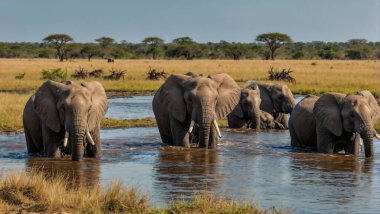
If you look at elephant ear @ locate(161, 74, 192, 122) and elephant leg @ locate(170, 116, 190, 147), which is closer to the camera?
elephant ear @ locate(161, 74, 192, 122)

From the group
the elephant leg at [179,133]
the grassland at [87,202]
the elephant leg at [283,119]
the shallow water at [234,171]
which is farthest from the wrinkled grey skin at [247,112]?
the grassland at [87,202]

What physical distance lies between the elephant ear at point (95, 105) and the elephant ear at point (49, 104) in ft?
1.87

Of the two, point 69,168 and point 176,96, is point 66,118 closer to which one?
point 69,168

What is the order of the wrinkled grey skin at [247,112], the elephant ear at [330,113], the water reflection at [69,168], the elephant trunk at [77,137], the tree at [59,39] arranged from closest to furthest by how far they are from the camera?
the water reflection at [69,168]
the elephant trunk at [77,137]
the elephant ear at [330,113]
the wrinkled grey skin at [247,112]
the tree at [59,39]

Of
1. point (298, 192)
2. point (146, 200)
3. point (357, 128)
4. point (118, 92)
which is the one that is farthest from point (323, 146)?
point (118, 92)

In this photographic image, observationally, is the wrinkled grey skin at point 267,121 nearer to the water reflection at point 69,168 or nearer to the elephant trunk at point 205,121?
the elephant trunk at point 205,121

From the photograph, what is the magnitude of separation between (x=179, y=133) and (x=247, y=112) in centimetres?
523

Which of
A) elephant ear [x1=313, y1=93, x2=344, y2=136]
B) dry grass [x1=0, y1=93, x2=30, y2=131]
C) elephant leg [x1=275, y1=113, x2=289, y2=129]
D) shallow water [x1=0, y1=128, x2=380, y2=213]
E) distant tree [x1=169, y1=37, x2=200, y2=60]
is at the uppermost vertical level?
distant tree [x1=169, y1=37, x2=200, y2=60]

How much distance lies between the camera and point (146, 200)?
9555 mm

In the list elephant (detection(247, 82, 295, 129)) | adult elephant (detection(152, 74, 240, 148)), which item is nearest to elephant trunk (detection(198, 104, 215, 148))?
adult elephant (detection(152, 74, 240, 148))

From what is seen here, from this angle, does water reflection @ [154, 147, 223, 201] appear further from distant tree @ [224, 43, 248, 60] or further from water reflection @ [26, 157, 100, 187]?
distant tree @ [224, 43, 248, 60]

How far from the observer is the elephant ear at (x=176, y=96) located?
16078 millimetres

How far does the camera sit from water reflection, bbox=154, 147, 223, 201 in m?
11.5

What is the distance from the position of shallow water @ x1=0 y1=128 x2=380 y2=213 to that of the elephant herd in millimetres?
364
